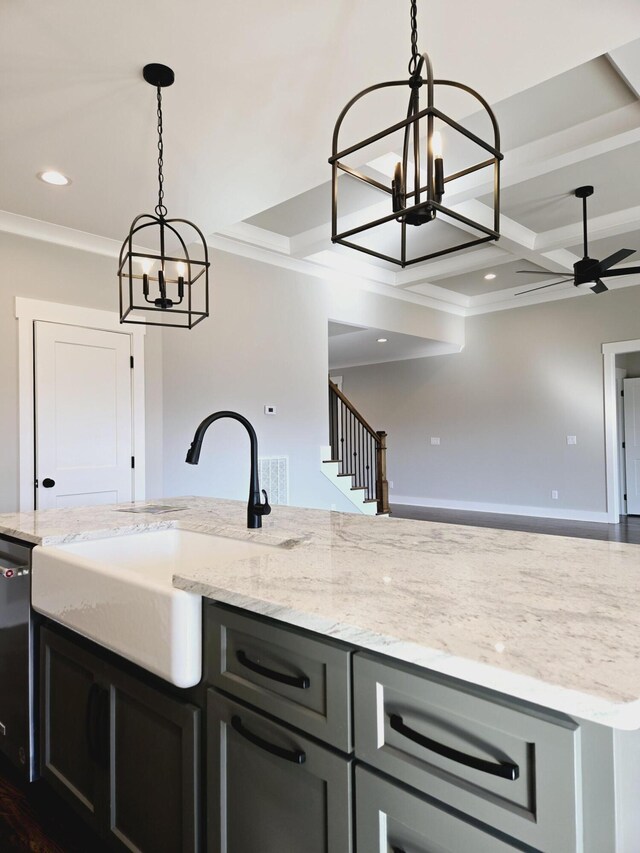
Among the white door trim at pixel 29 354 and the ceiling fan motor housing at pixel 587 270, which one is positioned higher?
the ceiling fan motor housing at pixel 587 270

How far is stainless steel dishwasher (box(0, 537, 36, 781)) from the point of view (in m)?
1.91

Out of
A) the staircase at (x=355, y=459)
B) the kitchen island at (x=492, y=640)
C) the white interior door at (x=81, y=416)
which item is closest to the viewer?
the kitchen island at (x=492, y=640)

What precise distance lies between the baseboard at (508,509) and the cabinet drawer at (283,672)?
7.33 meters

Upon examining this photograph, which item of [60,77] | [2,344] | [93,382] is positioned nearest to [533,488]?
[93,382]

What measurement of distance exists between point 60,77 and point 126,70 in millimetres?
308

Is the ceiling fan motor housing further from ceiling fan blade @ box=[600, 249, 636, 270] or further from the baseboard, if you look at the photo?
the baseboard

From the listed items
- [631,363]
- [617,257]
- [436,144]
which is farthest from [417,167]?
[631,363]

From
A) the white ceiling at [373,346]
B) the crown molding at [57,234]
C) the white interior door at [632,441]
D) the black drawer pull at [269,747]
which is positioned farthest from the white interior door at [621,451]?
the black drawer pull at [269,747]

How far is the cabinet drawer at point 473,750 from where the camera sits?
2.37ft

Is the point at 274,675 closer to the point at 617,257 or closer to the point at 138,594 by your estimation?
the point at 138,594

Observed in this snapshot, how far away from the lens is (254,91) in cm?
249

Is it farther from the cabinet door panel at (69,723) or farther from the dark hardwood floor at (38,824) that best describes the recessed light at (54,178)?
the dark hardwood floor at (38,824)

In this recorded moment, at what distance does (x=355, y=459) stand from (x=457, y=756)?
6988 millimetres

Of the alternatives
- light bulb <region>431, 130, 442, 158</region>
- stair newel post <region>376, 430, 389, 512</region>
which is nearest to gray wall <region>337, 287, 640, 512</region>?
stair newel post <region>376, 430, 389, 512</region>
